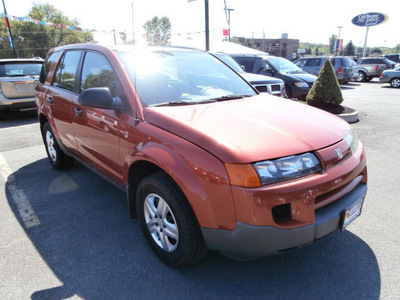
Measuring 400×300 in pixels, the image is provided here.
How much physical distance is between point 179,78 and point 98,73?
869mm

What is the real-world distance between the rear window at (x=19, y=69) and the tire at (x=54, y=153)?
4.87 metres

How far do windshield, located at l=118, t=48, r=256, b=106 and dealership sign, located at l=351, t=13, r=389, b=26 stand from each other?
42.1 meters

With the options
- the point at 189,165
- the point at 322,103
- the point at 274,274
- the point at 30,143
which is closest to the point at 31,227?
the point at 189,165

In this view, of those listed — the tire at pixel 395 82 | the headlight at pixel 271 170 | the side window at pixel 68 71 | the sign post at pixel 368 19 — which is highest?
the sign post at pixel 368 19

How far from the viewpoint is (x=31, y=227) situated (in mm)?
3143

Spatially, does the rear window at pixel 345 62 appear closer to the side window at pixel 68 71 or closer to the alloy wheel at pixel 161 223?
the side window at pixel 68 71

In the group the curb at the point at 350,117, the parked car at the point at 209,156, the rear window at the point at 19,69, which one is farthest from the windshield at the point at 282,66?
the parked car at the point at 209,156

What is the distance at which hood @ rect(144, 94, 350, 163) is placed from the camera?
1.99 m

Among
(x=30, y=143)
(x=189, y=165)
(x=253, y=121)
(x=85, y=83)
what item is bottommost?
(x=30, y=143)

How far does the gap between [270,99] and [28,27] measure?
6110cm

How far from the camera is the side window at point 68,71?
364cm

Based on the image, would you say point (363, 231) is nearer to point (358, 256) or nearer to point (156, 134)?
point (358, 256)

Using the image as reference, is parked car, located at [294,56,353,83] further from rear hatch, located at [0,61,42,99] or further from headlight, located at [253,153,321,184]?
headlight, located at [253,153,321,184]

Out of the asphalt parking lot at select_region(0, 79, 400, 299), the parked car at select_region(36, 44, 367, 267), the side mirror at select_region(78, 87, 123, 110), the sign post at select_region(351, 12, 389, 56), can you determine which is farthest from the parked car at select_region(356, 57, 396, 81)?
the side mirror at select_region(78, 87, 123, 110)
